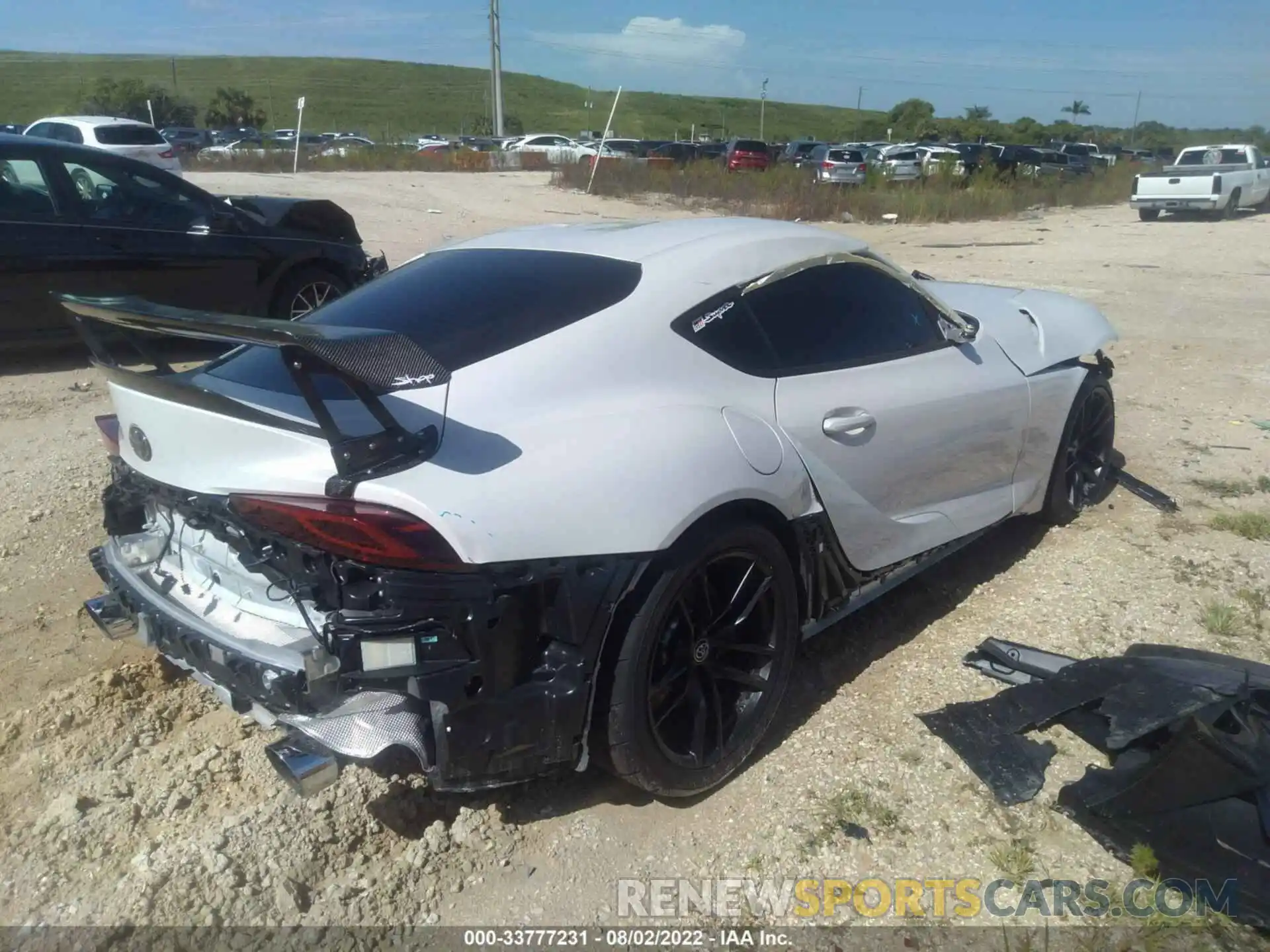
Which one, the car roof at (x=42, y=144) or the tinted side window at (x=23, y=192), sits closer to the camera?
the tinted side window at (x=23, y=192)

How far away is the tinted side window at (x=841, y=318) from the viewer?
10.9 ft

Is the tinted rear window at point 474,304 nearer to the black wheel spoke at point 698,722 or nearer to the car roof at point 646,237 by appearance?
the car roof at point 646,237

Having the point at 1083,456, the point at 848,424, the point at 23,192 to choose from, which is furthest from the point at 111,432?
the point at 23,192

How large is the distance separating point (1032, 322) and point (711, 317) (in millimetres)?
2188

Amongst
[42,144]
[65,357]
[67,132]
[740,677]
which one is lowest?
[65,357]

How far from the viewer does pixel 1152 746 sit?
9.69 ft

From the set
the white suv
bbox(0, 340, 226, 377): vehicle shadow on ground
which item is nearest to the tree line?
the white suv

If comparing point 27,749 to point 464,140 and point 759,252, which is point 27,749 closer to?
point 759,252

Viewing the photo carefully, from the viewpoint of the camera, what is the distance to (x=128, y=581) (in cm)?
296

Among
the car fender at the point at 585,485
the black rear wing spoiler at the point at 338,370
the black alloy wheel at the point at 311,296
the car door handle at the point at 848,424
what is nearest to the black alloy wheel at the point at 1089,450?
the car door handle at the point at 848,424

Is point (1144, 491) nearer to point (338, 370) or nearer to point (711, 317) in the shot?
point (711, 317)

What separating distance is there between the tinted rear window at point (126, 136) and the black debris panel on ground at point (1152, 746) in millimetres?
19787

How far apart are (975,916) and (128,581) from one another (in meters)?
2.52

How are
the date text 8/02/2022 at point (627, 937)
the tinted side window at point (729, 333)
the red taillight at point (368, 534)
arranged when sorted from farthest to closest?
the tinted side window at point (729, 333), the date text 8/02/2022 at point (627, 937), the red taillight at point (368, 534)
